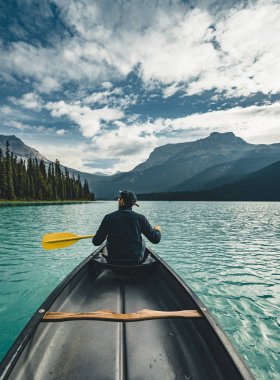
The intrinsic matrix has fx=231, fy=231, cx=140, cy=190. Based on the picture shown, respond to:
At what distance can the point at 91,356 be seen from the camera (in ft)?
10.9

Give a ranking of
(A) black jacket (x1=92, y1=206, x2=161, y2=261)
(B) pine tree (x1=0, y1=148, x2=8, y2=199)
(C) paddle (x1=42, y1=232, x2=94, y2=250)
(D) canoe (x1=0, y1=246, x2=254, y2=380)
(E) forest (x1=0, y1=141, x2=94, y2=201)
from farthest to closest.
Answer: (E) forest (x1=0, y1=141, x2=94, y2=201) → (B) pine tree (x1=0, y1=148, x2=8, y2=199) → (C) paddle (x1=42, y1=232, x2=94, y2=250) → (A) black jacket (x1=92, y1=206, x2=161, y2=261) → (D) canoe (x1=0, y1=246, x2=254, y2=380)

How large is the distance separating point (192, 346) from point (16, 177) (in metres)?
86.0

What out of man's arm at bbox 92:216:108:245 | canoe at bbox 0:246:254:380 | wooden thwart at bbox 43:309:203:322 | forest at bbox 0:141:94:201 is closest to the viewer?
canoe at bbox 0:246:254:380

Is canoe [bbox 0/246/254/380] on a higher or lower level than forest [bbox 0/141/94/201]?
lower

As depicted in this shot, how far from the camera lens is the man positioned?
5758mm

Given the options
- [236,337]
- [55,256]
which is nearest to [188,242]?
[55,256]

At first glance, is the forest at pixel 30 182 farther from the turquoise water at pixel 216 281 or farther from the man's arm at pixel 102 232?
the man's arm at pixel 102 232

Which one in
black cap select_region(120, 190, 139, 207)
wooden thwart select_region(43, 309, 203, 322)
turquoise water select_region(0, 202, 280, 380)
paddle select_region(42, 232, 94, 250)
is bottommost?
turquoise water select_region(0, 202, 280, 380)

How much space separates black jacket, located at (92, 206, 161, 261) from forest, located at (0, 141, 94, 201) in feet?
250

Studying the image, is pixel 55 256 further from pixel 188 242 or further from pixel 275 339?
pixel 275 339

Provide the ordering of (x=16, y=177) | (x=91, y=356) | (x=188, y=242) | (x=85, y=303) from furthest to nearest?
(x=16, y=177)
(x=188, y=242)
(x=85, y=303)
(x=91, y=356)

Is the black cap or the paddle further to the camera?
the paddle

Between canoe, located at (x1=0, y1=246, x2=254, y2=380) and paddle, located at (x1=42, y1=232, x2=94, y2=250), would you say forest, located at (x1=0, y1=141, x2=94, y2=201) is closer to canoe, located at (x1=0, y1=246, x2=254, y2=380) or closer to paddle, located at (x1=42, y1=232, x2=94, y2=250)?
paddle, located at (x1=42, y1=232, x2=94, y2=250)

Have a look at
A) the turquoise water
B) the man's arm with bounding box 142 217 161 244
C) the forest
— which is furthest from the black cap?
the forest
